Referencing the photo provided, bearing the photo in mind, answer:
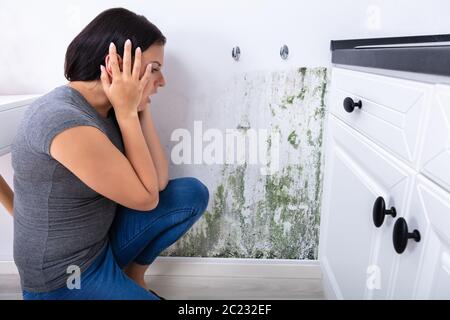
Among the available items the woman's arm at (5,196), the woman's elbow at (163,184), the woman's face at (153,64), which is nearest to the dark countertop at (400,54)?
the woman's face at (153,64)

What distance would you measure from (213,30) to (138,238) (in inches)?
23.3

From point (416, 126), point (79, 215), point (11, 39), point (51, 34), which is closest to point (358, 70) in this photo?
point (416, 126)

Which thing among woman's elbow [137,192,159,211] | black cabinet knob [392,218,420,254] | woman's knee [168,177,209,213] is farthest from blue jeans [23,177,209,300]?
black cabinet knob [392,218,420,254]

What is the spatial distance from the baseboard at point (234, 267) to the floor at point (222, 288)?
15 millimetres

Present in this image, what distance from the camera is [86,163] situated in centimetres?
61

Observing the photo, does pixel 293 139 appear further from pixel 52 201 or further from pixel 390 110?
pixel 52 201

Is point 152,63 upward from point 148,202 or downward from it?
upward

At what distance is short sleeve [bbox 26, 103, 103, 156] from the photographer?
0.59 metres

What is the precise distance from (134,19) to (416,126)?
56cm

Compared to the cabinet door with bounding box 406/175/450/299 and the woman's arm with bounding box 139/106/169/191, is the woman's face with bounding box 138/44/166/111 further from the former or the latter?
the cabinet door with bounding box 406/175/450/299

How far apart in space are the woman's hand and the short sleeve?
0.08 metres

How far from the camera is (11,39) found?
99 cm

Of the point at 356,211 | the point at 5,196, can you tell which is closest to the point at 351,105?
the point at 356,211

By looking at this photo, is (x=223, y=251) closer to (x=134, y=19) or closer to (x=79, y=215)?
(x=79, y=215)
